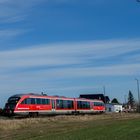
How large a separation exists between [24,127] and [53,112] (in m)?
22.5

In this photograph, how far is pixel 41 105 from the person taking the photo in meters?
55.4

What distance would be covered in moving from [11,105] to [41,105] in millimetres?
4844

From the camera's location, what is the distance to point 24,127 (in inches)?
1448

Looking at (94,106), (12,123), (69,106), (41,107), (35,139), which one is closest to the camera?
(35,139)

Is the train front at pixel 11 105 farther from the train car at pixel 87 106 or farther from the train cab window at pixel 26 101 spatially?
the train car at pixel 87 106

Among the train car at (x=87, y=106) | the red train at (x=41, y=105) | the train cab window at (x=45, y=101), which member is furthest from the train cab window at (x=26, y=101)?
the train car at (x=87, y=106)

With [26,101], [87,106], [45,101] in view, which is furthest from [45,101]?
[87,106]

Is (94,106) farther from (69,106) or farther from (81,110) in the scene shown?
(69,106)

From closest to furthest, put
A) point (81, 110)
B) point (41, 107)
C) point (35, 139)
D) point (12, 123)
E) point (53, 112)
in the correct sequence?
point (35, 139), point (12, 123), point (41, 107), point (53, 112), point (81, 110)

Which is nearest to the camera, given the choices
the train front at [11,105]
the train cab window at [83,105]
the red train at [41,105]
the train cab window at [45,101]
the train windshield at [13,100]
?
the train front at [11,105]

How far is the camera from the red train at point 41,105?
5150 cm

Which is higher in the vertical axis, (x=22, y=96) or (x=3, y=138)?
(x=22, y=96)

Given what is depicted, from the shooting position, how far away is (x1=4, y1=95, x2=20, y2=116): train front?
51272 millimetres

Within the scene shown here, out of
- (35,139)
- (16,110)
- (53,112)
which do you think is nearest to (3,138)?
(35,139)
